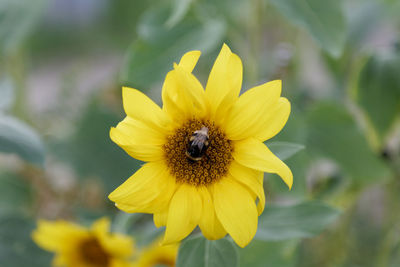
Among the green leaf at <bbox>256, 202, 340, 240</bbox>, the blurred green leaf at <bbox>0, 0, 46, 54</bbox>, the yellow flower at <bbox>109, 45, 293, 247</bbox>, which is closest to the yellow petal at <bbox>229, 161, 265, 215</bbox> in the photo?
the yellow flower at <bbox>109, 45, 293, 247</bbox>

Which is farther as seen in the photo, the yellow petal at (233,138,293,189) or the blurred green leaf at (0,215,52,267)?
the blurred green leaf at (0,215,52,267)

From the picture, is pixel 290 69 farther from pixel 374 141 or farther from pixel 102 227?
pixel 102 227

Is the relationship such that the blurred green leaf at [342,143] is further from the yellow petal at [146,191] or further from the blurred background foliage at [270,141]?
the yellow petal at [146,191]

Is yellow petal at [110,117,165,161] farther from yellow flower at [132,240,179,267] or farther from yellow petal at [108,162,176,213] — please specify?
yellow flower at [132,240,179,267]

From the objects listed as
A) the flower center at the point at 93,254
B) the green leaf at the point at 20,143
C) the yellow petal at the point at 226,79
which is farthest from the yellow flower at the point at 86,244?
the yellow petal at the point at 226,79

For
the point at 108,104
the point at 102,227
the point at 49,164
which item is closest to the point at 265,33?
the point at 108,104

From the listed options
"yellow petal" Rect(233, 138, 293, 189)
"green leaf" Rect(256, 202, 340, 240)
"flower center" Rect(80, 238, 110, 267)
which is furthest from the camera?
"flower center" Rect(80, 238, 110, 267)

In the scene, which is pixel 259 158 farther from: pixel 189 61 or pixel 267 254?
pixel 267 254
